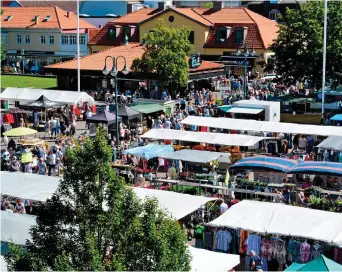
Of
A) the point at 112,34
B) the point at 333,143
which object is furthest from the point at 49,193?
the point at 112,34

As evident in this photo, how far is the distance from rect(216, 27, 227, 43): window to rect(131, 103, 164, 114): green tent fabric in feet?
69.7

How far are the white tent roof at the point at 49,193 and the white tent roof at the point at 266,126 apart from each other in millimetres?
9459

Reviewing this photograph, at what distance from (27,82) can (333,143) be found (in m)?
33.8

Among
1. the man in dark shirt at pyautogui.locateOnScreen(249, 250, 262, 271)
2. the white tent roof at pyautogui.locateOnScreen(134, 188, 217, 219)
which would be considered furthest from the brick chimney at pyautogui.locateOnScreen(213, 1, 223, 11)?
the man in dark shirt at pyautogui.locateOnScreen(249, 250, 262, 271)

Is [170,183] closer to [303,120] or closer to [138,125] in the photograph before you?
[138,125]

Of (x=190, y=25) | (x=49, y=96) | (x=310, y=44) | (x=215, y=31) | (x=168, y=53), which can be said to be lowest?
(x=49, y=96)

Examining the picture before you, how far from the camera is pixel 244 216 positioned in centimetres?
1653

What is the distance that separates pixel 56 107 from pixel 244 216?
20.7 metres

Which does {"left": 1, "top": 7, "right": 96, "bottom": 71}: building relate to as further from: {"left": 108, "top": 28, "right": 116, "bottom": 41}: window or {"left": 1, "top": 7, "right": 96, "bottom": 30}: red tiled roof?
{"left": 108, "top": 28, "right": 116, "bottom": 41}: window

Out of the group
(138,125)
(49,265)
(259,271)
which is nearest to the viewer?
(49,265)

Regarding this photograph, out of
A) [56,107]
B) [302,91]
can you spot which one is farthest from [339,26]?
[56,107]

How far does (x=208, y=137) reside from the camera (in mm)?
26125

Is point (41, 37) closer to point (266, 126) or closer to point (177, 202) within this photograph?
point (266, 126)

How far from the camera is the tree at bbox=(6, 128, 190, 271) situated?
9.70 m
